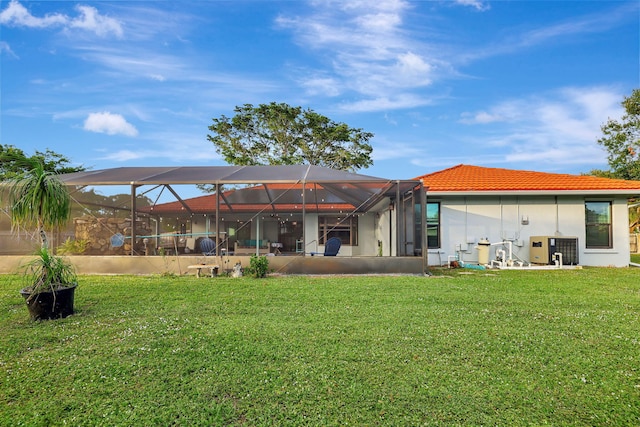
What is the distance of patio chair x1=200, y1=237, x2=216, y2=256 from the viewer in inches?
379

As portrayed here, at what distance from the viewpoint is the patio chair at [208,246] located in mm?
9626

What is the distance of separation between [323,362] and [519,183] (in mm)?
11648

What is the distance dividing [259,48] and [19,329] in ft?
39.4

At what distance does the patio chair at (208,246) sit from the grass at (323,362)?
11.4 ft

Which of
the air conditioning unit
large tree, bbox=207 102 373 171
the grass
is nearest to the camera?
the grass

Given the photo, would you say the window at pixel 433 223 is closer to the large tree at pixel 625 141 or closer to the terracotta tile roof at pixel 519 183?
the terracotta tile roof at pixel 519 183

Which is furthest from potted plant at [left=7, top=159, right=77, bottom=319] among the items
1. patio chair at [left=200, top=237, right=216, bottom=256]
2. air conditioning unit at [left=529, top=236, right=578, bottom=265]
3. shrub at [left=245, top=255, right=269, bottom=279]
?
air conditioning unit at [left=529, top=236, right=578, bottom=265]

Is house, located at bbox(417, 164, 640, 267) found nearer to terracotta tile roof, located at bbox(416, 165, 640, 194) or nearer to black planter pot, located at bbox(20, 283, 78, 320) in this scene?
terracotta tile roof, located at bbox(416, 165, 640, 194)

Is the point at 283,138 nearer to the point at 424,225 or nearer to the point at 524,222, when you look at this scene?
the point at 524,222

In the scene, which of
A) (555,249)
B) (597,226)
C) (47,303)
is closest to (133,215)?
(47,303)

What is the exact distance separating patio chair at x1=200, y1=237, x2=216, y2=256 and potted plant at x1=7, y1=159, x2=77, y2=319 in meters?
4.20

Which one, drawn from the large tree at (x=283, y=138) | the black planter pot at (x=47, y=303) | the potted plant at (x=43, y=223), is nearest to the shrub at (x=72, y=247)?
the potted plant at (x=43, y=223)

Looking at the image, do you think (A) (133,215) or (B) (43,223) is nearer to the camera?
(B) (43,223)

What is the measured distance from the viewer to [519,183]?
41.2 feet
